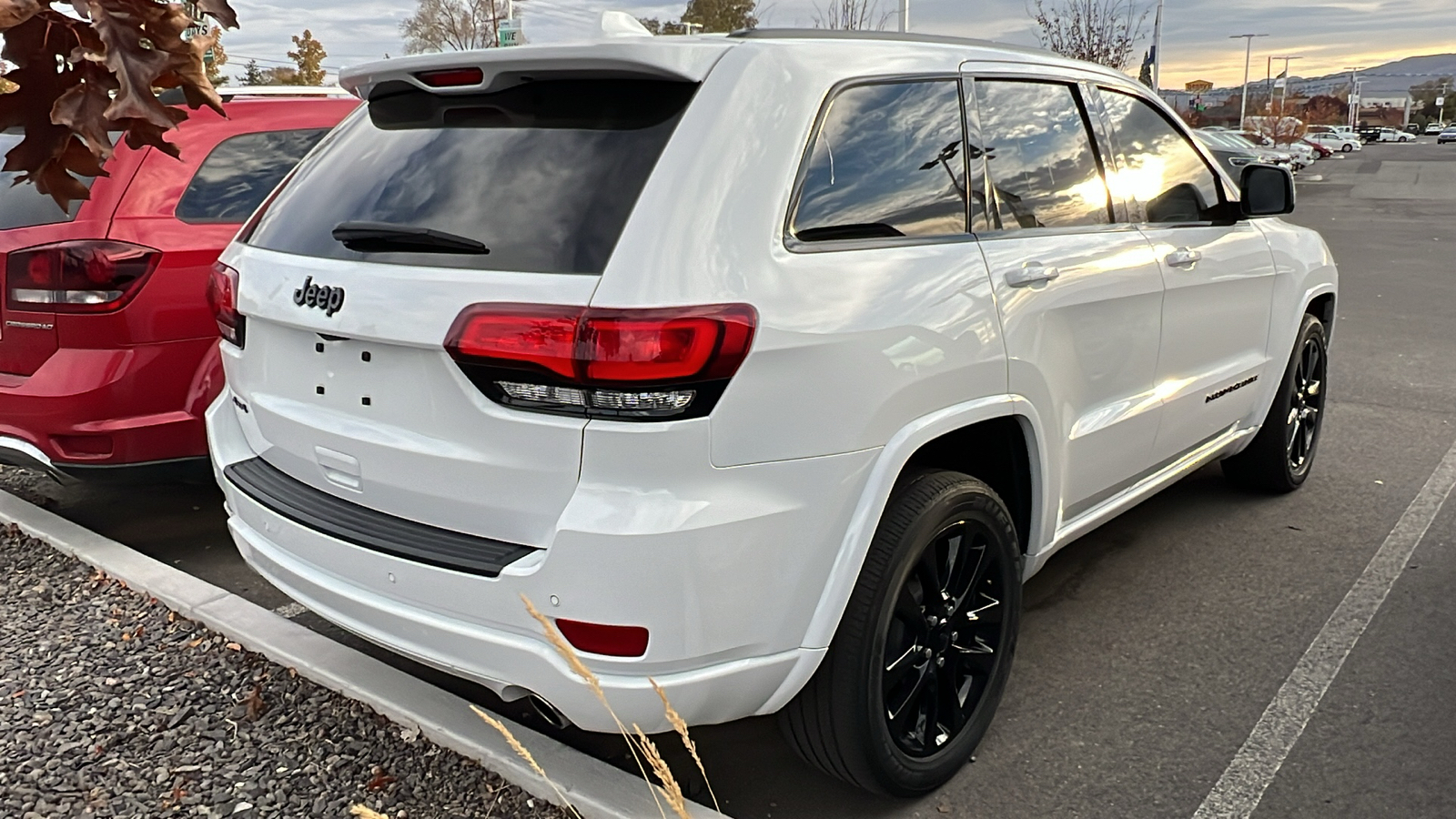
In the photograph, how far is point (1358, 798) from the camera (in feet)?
9.29

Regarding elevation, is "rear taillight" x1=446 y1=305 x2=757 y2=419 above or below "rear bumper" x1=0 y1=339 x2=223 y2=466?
above

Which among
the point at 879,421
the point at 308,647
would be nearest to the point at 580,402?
the point at 879,421

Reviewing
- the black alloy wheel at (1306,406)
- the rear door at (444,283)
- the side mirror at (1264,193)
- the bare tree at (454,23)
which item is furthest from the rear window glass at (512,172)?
the bare tree at (454,23)

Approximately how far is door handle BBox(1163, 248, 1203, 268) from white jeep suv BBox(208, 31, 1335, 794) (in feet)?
1.67

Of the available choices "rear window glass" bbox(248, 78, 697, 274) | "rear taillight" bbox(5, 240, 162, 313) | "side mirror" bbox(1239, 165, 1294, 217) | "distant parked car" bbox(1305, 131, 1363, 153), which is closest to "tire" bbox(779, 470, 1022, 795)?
"rear window glass" bbox(248, 78, 697, 274)

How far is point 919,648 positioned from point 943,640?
0.34ft

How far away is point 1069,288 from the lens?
3.15m

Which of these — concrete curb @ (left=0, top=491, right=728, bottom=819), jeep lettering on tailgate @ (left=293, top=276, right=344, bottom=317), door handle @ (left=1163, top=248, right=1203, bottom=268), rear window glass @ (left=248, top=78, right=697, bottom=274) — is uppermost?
rear window glass @ (left=248, top=78, right=697, bottom=274)

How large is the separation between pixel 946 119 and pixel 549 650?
5.52 ft

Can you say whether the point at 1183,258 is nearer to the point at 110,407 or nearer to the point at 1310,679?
the point at 1310,679

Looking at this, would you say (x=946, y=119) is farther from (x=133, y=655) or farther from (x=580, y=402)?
(x=133, y=655)

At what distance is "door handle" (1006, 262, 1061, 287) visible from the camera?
2.94 meters

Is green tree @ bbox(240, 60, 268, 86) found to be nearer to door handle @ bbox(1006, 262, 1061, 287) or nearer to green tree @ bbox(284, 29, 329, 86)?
green tree @ bbox(284, 29, 329, 86)

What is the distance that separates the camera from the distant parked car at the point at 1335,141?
72912mm
